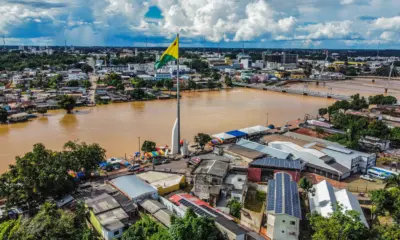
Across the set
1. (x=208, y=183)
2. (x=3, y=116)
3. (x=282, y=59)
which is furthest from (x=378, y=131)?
(x=282, y=59)

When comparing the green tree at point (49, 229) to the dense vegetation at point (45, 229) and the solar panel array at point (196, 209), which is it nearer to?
the dense vegetation at point (45, 229)

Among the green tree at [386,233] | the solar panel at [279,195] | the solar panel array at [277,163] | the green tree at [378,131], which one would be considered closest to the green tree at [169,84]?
the green tree at [378,131]

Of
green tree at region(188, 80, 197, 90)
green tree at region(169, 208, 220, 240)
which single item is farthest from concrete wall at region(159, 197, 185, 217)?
green tree at region(188, 80, 197, 90)

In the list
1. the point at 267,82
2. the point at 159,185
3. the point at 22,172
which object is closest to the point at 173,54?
the point at 159,185

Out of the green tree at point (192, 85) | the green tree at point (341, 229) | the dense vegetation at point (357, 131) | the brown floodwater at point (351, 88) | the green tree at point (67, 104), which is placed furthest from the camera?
the brown floodwater at point (351, 88)

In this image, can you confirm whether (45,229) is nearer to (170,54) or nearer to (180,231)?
(180,231)

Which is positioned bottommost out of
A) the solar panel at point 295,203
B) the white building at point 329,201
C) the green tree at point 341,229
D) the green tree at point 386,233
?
the white building at point 329,201
